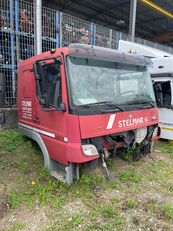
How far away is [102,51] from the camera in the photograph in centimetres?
318

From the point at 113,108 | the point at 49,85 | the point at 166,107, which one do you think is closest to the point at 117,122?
the point at 113,108

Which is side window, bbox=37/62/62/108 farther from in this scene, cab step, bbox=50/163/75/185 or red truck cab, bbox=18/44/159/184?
cab step, bbox=50/163/75/185

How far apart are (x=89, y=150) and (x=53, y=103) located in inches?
34.9

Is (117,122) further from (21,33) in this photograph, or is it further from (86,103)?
(21,33)

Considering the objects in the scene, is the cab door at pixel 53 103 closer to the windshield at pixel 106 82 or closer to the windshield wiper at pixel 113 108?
the windshield at pixel 106 82

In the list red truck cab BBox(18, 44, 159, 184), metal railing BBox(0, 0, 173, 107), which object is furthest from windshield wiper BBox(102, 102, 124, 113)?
metal railing BBox(0, 0, 173, 107)

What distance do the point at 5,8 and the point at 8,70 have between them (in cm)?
160

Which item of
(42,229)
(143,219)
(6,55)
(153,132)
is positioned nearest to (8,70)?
(6,55)

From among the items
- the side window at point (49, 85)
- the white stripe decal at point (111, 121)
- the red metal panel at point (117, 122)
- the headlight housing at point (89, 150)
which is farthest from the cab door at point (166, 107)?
the side window at point (49, 85)

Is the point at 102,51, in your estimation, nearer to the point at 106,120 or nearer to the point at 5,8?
the point at 106,120

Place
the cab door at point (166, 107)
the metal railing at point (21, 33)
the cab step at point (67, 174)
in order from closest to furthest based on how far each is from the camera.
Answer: the cab step at point (67, 174)
the cab door at point (166, 107)
the metal railing at point (21, 33)

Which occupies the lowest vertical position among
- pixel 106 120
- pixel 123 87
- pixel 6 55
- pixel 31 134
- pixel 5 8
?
pixel 31 134

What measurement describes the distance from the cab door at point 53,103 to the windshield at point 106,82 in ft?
0.59

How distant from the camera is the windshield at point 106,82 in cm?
295
